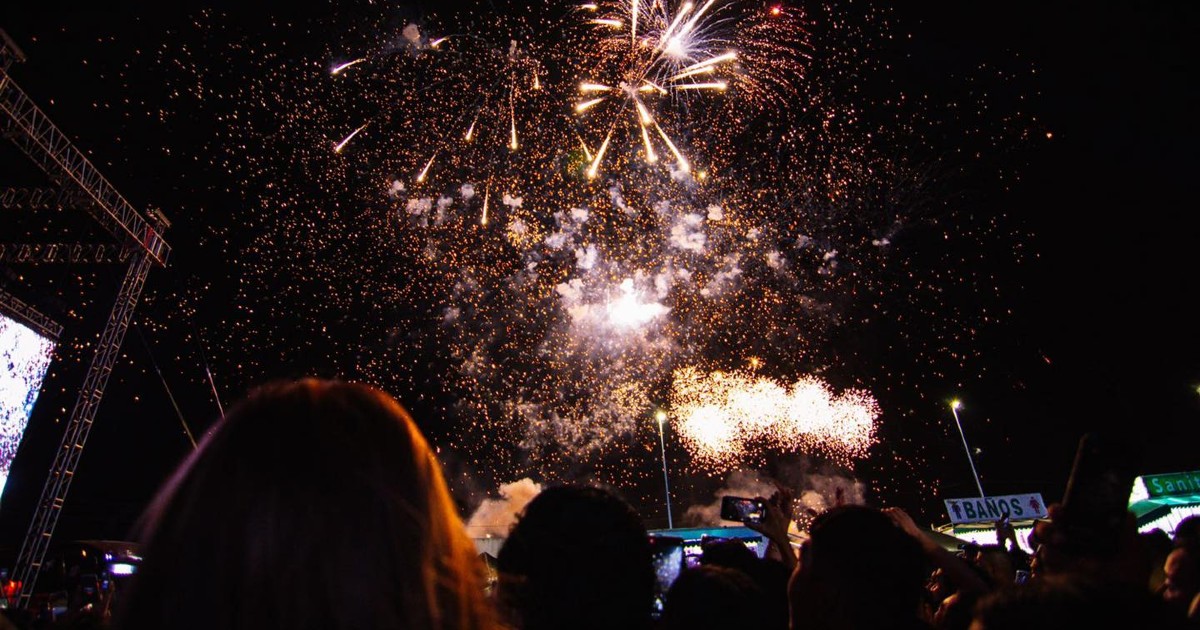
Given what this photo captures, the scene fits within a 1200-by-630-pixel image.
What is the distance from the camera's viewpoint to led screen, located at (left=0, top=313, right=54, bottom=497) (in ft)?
44.4

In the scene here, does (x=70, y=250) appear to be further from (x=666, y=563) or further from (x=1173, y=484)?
(x=1173, y=484)

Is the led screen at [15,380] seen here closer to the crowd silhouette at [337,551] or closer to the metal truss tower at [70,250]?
the metal truss tower at [70,250]

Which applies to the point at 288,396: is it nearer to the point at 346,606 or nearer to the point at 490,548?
the point at 346,606

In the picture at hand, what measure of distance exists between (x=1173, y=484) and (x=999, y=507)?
254 inches

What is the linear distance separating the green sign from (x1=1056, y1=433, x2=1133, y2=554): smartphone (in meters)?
24.1

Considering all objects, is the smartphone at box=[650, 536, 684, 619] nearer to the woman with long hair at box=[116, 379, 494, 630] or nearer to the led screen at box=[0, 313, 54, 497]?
the woman with long hair at box=[116, 379, 494, 630]

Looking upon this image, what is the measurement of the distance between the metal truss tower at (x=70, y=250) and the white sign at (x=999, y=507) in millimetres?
30801

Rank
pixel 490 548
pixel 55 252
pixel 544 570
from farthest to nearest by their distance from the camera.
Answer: pixel 490 548
pixel 55 252
pixel 544 570

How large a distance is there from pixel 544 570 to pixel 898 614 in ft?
5.19

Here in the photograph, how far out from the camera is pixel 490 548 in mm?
36344

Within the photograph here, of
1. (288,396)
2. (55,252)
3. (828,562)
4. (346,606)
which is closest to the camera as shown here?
(346,606)

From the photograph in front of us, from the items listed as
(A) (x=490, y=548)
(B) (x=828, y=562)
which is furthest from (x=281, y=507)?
(A) (x=490, y=548)

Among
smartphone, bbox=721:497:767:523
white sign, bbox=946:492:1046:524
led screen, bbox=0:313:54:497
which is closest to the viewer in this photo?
smartphone, bbox=721:497:767:523

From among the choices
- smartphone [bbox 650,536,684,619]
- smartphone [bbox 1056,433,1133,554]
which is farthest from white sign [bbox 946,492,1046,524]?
smartphone [bbox 650,536,684,619]
